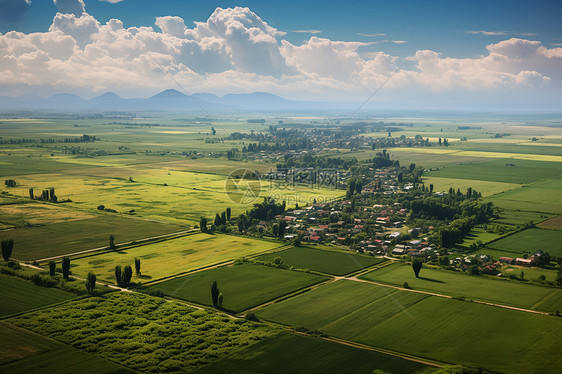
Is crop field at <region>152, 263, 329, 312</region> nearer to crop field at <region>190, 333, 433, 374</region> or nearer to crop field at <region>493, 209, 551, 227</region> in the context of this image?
crop field at <region>190, 333, 433, 374</region>

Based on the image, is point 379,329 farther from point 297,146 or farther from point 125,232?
point 297,146

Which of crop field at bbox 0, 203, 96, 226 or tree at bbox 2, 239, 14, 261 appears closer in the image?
tree at bbox 2, 239, 14, 261

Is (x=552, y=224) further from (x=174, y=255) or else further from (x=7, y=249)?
(x=7, y=249)

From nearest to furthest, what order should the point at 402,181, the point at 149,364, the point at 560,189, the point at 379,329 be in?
1. the point at 149,364
2. the point at 379,329
3. the point at 560,189
4. the point at 402,181

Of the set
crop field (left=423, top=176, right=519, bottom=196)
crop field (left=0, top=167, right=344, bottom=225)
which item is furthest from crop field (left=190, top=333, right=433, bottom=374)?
crop field (left=423, top=176, right=519, bottom=196)

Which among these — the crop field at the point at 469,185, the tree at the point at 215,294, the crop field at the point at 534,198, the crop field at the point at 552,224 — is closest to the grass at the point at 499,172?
the crop field at the point at 469,185

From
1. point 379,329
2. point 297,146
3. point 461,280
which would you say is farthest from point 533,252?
point 297,146
